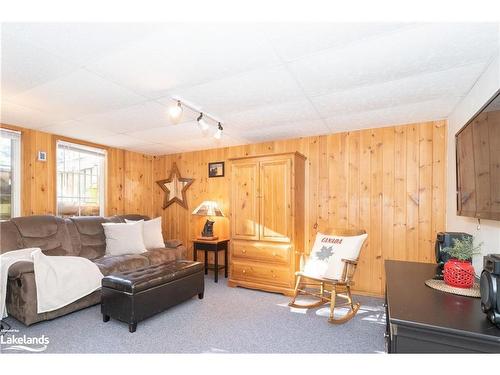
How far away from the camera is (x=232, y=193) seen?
13.0ft

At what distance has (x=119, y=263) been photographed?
10.7 feet

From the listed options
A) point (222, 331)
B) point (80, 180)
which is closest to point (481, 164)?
point (222, 331)

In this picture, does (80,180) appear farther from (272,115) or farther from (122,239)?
(272,115)

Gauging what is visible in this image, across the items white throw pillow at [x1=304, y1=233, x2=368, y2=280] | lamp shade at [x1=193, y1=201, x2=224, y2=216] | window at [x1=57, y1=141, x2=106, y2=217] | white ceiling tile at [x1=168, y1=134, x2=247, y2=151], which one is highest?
white ceiling tile at [x1=168, y1=134, x2=247, y2=151]

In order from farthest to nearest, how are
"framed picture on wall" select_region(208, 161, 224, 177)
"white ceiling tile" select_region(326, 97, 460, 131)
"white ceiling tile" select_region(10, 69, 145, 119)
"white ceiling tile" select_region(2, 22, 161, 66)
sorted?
"framed picture on wall" select_region(208, 161, 224, 177) < "white ceiling tile" select_region(326, 97, 460, 131) < "white ceiling tile" select_region(10, 69, 145, 119) < "white ceiling tile" select_region(2, 22, 161, 66)

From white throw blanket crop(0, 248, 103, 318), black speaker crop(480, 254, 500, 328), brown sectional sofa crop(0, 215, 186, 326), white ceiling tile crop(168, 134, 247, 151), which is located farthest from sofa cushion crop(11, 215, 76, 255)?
black speaker crop(480, 254, 500, 328)

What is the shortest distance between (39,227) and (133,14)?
3006 mm

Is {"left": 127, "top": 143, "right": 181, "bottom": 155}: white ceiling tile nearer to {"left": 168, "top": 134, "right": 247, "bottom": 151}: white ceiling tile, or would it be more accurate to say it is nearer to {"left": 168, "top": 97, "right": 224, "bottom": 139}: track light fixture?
{"left": 168, "top": 134, "right": 247, "bottom": 151}: white ceiling tile

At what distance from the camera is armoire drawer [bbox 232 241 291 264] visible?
3527 millimetres

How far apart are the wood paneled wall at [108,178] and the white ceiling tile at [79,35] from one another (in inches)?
96.0

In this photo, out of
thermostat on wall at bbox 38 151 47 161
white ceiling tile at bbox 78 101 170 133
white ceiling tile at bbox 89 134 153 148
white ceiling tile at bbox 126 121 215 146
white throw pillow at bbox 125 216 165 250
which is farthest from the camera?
white throw pillow at bbox 125 216 165 250

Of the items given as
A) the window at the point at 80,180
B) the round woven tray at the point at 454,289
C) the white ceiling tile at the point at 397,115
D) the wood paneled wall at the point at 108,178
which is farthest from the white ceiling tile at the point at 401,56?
the window at the point at 80,180

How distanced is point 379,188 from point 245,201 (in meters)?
1.80
